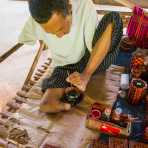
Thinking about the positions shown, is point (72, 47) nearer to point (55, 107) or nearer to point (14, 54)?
point (55, 107)

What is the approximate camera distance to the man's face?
118 centimetres

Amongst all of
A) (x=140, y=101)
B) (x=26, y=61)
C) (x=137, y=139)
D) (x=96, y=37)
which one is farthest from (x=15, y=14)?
(x=137, y=139)

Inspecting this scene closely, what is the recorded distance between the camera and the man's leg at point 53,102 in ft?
4.66

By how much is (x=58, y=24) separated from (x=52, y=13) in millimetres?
56

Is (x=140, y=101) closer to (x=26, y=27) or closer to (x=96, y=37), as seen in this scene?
(x=96, y=37)

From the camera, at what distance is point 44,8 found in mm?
1143

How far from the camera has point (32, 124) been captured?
138 centimetres

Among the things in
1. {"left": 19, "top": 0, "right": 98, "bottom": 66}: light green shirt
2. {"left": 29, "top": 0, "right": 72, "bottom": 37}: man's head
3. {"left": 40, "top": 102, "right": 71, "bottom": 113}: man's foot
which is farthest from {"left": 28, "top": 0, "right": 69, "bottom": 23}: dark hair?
{"left": 40, "top": 102, "right": 71, "bottom": 113}: man's foot

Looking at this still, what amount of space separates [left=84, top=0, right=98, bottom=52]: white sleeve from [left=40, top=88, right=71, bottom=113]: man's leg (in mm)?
255

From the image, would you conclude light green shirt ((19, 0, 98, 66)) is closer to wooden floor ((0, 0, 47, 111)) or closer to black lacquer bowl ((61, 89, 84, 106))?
black lacquer bowl ((61, 89, 84, 106))

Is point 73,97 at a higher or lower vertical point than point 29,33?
lower

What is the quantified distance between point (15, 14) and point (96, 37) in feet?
3.94

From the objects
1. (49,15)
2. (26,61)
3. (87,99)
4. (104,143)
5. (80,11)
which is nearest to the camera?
(49,15)

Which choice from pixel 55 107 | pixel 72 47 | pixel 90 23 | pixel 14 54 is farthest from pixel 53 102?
pixel 14 54
